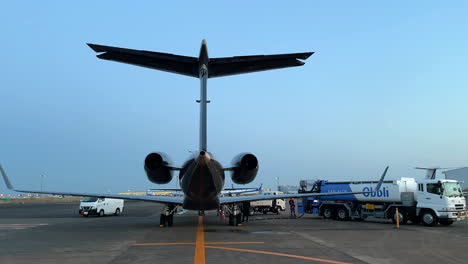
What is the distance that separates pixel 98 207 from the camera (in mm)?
29109

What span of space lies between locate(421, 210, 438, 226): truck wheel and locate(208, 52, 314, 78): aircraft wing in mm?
13120

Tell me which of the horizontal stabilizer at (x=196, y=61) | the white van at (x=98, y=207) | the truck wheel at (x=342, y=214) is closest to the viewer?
the horizontal stabilizer at (x=196, y=61)

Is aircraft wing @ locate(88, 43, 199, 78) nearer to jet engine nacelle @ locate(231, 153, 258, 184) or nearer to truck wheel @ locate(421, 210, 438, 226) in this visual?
jet engine nacelle @ locate(231, 153, 258, 184)

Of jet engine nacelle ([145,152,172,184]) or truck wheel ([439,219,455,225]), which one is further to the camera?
truck wheel ([439,219,455,225])

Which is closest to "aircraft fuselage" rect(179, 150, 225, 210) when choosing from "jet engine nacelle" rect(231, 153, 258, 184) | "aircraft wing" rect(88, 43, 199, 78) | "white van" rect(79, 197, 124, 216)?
"jet engine nacelle" rect(231, 153, 258, 184)

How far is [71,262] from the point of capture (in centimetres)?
894

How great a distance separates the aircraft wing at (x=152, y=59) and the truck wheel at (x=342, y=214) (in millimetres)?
15691

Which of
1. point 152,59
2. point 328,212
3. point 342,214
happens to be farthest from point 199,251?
point 328,212

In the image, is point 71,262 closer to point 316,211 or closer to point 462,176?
point 316,211

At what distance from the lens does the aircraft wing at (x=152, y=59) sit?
11.8 metres

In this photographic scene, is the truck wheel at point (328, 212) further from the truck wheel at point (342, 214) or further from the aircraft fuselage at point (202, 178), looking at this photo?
the aircraft fuselage at point (202, 178)

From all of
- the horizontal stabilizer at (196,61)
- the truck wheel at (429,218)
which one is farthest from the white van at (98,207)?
the truck wheel at (429,218)

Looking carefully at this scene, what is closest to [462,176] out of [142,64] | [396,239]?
[396,239]

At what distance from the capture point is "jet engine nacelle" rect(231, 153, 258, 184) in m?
13.8
